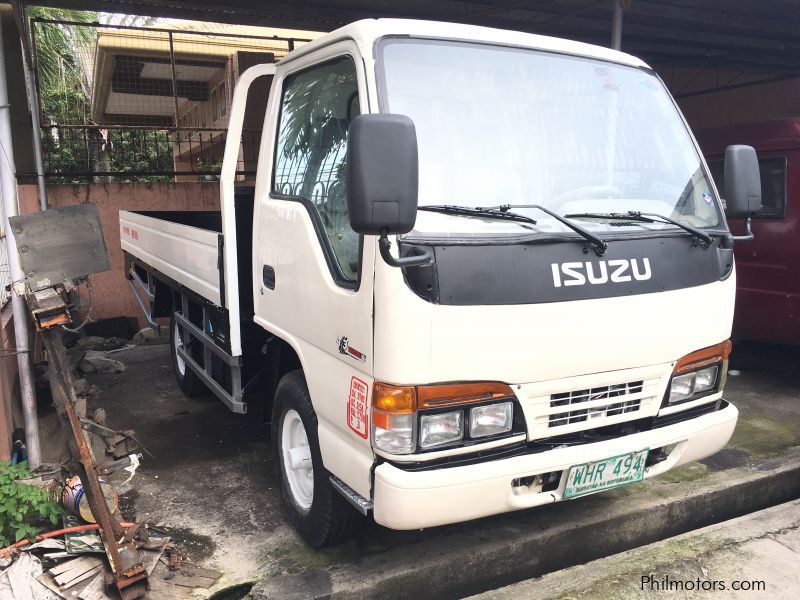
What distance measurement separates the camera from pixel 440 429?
2383 millimetres

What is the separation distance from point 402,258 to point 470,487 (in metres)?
0.89

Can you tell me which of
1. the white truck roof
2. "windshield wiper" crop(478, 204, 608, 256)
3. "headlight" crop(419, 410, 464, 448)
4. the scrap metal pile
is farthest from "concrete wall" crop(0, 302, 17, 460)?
"windshield wiper" crop(478, 204, 608, 256)

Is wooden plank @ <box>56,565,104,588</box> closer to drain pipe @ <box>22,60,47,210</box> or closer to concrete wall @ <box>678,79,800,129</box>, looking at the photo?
drain pipe @ <box>22,60,47,210</box>

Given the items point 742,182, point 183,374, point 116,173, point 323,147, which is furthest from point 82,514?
point 116,173

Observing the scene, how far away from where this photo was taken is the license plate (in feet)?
8.53

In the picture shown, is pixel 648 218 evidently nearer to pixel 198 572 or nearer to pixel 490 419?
pixel 490 419

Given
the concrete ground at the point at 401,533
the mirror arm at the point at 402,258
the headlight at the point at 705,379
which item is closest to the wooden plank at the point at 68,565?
the concrete ground at the point at 401,533

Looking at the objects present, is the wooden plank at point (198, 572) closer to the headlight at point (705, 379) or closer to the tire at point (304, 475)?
the tire at point (304, 475)

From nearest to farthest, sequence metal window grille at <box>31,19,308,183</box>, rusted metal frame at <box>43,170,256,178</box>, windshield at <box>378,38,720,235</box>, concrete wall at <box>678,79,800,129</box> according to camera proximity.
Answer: windshield at <box>378,38,720,235</box> < rusted metal frame at <box>43,170,256,178</box> < metal window grille at <box>31,19,308,183</box> < concrete wall at <box>678,79,800,129</box>

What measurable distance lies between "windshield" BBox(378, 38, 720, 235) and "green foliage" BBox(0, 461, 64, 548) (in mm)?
2232

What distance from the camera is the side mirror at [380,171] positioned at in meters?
Answer: 2.07

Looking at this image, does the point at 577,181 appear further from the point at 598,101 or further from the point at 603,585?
the point at 603,585

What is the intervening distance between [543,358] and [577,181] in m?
0.85

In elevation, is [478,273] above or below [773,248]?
above
